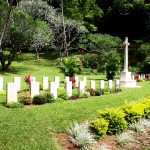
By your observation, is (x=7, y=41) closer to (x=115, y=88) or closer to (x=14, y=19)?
(x=14, y=19)

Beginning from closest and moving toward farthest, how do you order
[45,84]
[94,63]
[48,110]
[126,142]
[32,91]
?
[126,142], [48,110], [32,91], [45,84], [94,63]

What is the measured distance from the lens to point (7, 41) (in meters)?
36.3

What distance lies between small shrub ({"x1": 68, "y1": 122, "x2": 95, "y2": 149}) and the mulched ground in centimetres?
16

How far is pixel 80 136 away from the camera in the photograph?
1301cm

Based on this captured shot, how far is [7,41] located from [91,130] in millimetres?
23672

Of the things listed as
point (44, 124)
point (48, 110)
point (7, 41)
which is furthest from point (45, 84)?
point (7, 41)

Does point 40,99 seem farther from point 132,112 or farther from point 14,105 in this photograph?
point 132,112

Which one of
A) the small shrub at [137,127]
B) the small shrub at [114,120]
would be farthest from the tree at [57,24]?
the small shrub at [114,120]

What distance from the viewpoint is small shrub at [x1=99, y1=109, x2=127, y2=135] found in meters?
14.6

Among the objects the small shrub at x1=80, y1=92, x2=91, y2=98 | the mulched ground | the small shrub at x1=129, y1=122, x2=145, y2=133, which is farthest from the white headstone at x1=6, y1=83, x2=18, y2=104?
the small shrub at x1=129, y1=122, x2=145, y2=133

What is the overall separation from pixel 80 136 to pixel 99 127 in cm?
109

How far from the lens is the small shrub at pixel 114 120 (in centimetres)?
1459

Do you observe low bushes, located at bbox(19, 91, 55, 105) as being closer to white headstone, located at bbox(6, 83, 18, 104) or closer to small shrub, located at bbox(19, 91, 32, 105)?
small shrub, located at bbox(19, 91, 32, 105)

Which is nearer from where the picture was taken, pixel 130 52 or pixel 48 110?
pixel 48 110
